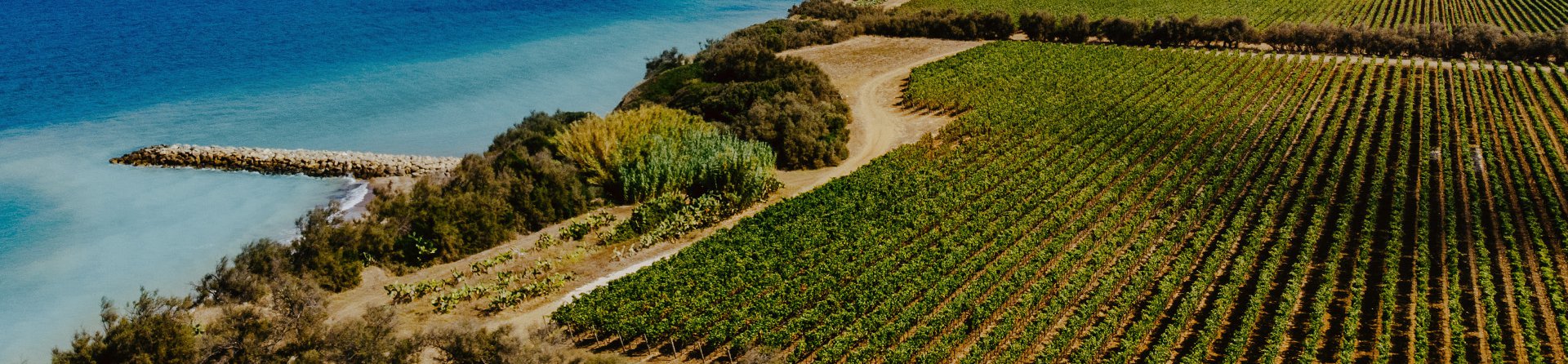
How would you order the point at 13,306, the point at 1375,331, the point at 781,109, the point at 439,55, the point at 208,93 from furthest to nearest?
the point at 439,55, the point at 208,93, the point at 781,109, the point at 13,306, the point at 1375,331

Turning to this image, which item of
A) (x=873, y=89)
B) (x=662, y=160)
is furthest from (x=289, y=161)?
(x=873, y=89)

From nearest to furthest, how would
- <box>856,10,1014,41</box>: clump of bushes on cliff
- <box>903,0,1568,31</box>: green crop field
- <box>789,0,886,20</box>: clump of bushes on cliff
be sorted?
<box>856,10,1014,41</box>: clump of bushes on cliff
<box>903,0,1568,31</box>: green crop field
<box>789,0,886,20</box>: clump of bushes on cliff

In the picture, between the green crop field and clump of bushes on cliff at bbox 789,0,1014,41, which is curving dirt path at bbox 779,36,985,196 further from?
the green crop field

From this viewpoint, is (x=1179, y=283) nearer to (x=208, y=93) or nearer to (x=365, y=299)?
(x=365, y=299)

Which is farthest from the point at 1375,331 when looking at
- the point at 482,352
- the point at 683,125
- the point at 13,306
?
the point at 13,306

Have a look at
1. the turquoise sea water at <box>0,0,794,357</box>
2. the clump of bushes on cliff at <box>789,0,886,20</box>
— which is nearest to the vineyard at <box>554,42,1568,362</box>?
the turquoise sea water at <box>0,0,794,357</box>

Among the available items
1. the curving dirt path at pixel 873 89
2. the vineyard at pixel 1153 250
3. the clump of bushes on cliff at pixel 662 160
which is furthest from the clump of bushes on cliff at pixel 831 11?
the clump of bushes on cliff at pixel 662 160
